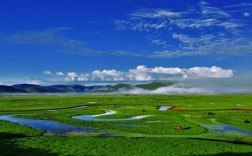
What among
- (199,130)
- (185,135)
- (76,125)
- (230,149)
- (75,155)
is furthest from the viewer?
(76,125)

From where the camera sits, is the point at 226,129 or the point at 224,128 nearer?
the point at 226,129

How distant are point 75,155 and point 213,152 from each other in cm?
1737

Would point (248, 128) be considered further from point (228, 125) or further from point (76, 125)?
point (76, 125)

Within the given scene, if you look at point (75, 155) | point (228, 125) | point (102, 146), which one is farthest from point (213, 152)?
point (228, 125)

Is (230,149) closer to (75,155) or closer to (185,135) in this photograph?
(185,135)

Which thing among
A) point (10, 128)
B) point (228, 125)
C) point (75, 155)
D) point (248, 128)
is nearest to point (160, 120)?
point (228, 125)

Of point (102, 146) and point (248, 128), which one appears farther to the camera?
point (248, 128)

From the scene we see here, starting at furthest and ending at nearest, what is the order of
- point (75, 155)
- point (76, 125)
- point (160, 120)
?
point (160, 120), point (76, 125), point (75, 155)

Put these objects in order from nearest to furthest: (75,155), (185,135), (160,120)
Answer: (75,155) → (185,135) → (160,120)

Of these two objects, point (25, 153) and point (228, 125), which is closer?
point (25, 153)

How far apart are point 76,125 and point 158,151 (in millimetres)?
31077

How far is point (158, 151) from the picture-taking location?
4206 cm

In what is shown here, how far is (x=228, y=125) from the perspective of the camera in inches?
2817

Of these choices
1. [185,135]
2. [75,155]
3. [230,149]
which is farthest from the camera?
[185,135]
